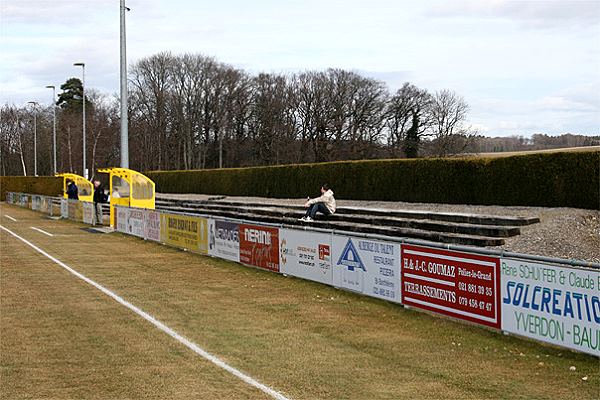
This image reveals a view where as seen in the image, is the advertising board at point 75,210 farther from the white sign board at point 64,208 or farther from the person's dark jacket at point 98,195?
the person's dark jacket at point 98,195

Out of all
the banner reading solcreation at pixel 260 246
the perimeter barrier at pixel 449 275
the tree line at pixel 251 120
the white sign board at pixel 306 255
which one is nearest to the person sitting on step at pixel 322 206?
the perimeter barrier at pixel 449 275

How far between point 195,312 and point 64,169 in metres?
85.0

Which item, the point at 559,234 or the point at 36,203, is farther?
the point at 36,203

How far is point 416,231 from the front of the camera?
782 inches

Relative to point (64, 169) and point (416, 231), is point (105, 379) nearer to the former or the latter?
point (416, 231)

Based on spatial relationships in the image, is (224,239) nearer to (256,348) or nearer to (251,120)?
(256,348)

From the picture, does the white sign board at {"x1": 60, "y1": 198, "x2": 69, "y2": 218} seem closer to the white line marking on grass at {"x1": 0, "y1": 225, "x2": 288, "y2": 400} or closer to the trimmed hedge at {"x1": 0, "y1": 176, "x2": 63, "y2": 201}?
the white line marking on grass at {"x1": 0, "y1": 225, "x2": 288, "y2": 400}

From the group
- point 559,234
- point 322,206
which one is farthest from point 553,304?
point 322,206

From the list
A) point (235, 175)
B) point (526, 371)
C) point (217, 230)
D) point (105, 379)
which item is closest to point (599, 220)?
point (217, 230)

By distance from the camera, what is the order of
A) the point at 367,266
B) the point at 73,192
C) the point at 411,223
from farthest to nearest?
the point at 73,192 → the point at 411,223 → the point at 367,266

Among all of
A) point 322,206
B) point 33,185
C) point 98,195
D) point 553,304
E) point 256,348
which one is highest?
point 33,185

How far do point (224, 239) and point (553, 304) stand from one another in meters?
12.0

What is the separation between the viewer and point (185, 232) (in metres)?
22.4

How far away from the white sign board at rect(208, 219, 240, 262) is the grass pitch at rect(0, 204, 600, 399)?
3261 mm
